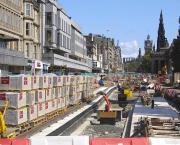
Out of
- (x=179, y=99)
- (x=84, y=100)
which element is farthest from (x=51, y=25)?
(x=179, y=99)

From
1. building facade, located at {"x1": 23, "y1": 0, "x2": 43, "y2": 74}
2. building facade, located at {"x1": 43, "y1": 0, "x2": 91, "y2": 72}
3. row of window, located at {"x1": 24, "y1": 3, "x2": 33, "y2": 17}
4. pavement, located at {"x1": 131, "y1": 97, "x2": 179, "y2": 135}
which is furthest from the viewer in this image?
building facade, located at {"x1": 43, "y1": 0, "x2": 91, "y2": 72}

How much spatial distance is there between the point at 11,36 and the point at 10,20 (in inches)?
75.1

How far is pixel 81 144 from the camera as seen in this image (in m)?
12.2

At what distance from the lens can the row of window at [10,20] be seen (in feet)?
199

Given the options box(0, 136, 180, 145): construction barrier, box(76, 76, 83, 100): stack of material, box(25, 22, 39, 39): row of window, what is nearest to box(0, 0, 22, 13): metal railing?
box(25, 22, 39, 39): row of window

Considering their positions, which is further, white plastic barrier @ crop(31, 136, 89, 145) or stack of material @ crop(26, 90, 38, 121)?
stack of material @ crop(26, 90, 38, 121)

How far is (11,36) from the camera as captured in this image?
64.3 meters

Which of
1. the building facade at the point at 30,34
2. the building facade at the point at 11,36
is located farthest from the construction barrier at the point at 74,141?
the building facade at the point at 30,34

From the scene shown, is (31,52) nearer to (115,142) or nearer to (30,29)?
(30,29)

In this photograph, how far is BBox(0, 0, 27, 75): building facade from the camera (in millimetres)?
59750

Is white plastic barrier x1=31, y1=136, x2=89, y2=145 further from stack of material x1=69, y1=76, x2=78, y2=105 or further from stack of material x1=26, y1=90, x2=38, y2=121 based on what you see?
stack of material x1=69, y1=76, x2=78, y2=105

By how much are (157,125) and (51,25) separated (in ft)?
246

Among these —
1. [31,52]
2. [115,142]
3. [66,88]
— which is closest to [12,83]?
[115,142]

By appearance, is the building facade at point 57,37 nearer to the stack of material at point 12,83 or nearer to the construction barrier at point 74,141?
the stack of material at point 12,83
